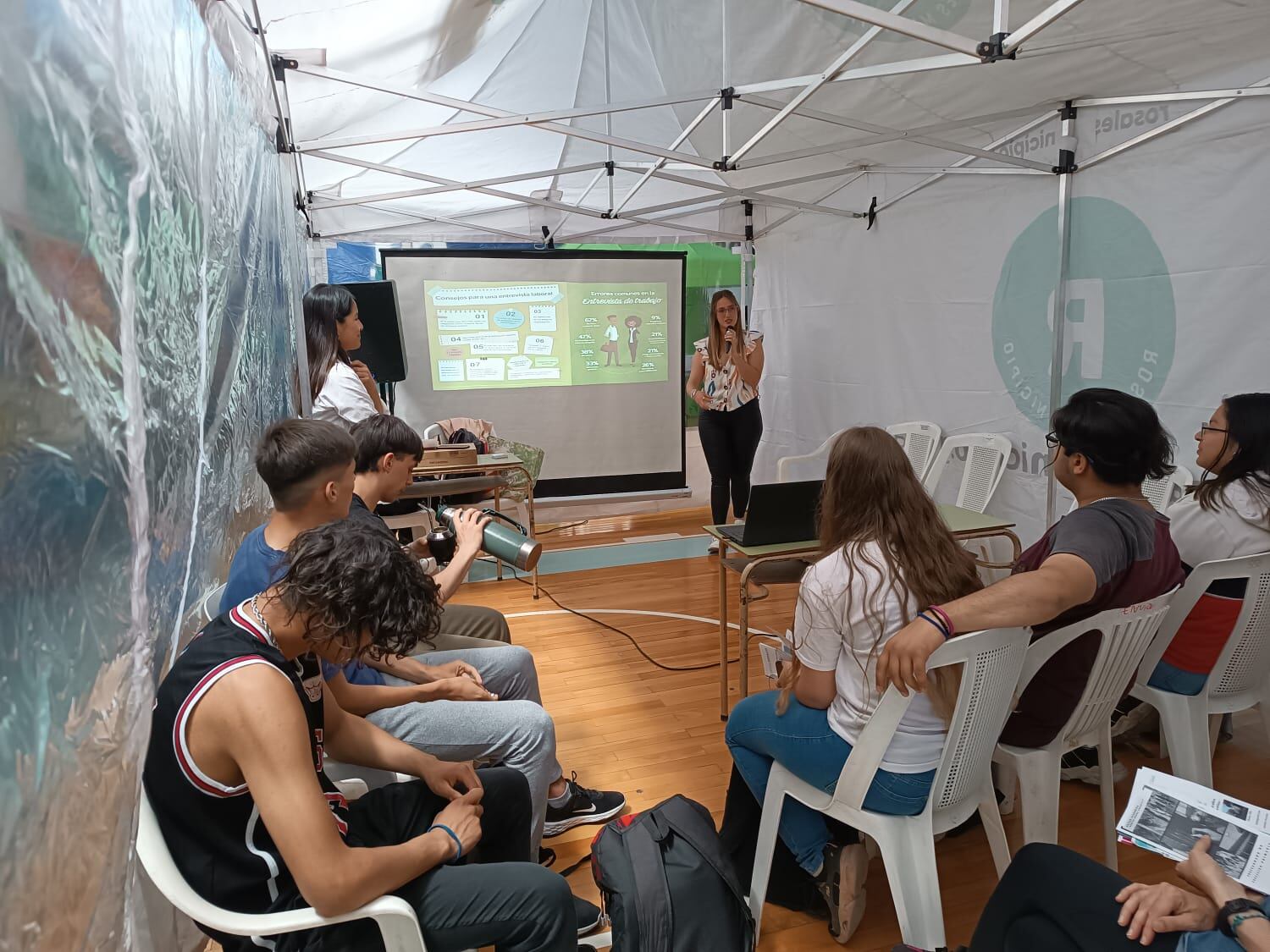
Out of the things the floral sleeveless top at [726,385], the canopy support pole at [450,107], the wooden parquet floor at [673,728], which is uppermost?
the canopy support pole at [450,107]

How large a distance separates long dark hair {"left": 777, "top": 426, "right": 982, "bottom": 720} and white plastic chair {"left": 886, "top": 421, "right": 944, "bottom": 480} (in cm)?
253

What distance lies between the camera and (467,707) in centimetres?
175

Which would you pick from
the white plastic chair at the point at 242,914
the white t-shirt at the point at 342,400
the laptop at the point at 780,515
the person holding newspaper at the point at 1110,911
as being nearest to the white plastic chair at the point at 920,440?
the laptop at the point at 780,515

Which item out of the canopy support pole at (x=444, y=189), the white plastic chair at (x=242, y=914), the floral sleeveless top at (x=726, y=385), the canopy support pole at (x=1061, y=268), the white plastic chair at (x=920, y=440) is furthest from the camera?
the floral sleeveless top at (x=726, y=385)

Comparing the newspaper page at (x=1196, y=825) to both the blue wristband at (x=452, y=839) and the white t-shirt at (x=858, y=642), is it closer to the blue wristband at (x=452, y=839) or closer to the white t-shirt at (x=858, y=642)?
the white t-shirt at (x=858, y=642)

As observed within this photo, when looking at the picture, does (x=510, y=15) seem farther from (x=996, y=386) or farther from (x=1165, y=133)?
(x=996, y=386)

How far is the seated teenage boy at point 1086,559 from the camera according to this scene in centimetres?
148

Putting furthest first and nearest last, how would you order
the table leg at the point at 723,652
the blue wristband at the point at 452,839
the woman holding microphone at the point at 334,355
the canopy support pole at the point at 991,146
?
the canopy support pole at the point at 991,146, the woman holding microphone at the point at 334,355, the table leg at the point at 723,652, the blue wristband at the point at 452,839

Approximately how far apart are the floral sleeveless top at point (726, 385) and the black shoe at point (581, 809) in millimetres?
2720

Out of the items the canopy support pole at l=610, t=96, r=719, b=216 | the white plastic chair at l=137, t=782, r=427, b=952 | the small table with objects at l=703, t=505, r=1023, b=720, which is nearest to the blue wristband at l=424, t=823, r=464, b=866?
the white plastic chair at l=137, t=782, r=427, b=952

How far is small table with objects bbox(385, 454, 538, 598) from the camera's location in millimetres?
3701

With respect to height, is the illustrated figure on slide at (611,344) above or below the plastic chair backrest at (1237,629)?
above

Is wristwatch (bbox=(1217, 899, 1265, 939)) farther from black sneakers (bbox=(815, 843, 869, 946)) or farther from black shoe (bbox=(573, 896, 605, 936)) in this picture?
black shoe (bbox=(573, 896, 605, 936))

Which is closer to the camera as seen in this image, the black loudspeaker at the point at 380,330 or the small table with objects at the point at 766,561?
the small table with objects at the point at 766,561
